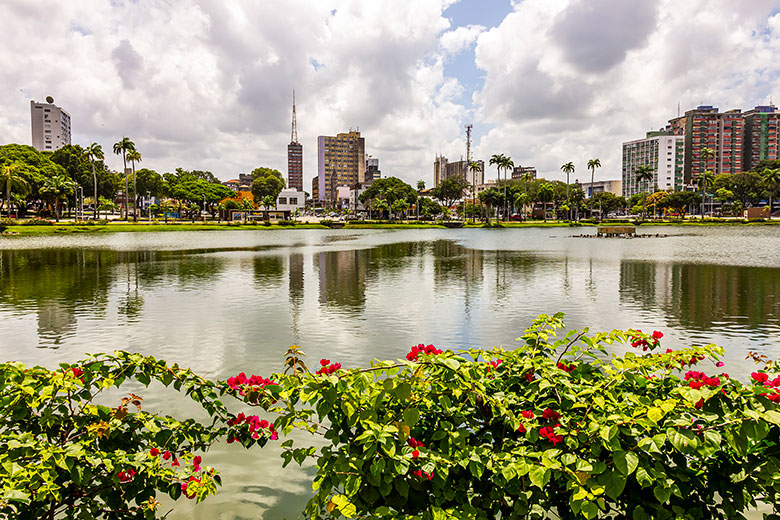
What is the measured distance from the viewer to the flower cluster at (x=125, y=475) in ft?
13.5

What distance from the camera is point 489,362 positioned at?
4.83 meters

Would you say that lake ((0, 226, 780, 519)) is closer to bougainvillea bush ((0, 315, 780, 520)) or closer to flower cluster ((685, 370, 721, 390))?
bougainvillea bush ((0, 315, 780, 520))

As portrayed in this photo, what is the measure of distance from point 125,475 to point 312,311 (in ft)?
45.6

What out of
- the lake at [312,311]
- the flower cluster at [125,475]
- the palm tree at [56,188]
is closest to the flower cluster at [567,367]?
the lake at [312,311]

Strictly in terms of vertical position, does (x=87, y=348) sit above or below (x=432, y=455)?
below

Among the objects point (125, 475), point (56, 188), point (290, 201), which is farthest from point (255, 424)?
point (290, 201)

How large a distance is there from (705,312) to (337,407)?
17620 mm

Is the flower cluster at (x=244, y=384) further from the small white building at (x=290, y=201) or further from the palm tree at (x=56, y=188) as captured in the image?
the small white building at (x=290, y=201)

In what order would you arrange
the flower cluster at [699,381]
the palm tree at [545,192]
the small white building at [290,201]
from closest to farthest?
the flower cluster at [699,381], the small white building at [290,201], the palm tree at [545,192]

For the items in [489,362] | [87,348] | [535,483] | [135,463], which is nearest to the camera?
[535,483]

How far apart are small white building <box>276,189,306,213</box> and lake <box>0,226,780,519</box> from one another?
126211 mm

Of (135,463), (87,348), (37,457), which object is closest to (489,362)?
(135,463)

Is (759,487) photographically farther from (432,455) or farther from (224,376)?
(224,376)

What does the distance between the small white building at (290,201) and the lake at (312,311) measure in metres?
126
